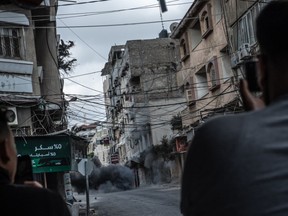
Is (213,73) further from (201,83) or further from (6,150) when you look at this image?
(6,150)

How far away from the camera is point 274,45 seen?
1.83 metres

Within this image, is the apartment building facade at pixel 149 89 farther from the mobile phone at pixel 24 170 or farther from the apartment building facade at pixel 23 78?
the mobile phone at pixel 24 170

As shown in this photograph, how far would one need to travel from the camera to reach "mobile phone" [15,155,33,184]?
2.43 metres

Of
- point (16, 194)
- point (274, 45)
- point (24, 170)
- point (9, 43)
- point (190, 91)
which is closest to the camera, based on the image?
point (274, 45)

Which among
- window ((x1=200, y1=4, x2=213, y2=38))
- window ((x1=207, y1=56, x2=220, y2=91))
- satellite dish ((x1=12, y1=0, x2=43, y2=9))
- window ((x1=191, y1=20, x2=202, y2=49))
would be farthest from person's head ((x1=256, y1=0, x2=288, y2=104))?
window ((x1=191, y1=20, x2=202, y2=49))

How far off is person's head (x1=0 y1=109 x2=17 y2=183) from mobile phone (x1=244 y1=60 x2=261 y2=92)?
3.27ft

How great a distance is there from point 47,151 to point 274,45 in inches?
669

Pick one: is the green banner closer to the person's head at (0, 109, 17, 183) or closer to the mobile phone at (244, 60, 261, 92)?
the person's head at (0, 109, 17, 183)

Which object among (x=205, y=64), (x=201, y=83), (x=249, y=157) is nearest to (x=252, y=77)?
(x=249, y=157)

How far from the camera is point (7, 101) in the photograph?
679 inches

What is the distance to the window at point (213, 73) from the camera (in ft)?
87.7

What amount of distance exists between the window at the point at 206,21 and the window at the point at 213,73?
1387 mm

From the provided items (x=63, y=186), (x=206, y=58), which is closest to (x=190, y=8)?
(x=206, y=58)

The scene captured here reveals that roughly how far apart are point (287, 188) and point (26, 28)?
17.5m
